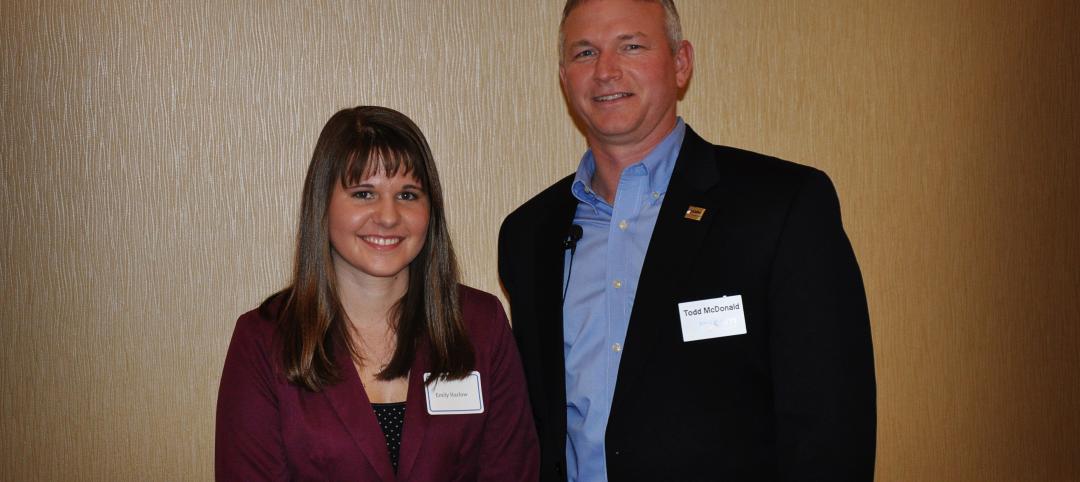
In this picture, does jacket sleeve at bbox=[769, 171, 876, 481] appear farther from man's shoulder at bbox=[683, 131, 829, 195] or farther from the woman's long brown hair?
the woman's long brown hair

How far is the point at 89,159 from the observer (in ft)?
9.75

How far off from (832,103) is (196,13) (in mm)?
2362

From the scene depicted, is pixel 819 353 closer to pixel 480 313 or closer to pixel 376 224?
pixel 480 313

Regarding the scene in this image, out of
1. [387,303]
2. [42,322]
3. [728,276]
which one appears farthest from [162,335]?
[728,276]

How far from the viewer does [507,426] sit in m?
2.32

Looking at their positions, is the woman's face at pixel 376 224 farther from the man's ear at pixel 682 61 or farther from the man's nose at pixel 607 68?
the man's ear at pixel 682 61

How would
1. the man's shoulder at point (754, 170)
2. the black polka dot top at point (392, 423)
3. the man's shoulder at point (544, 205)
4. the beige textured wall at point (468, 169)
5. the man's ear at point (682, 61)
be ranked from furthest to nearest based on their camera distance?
the beige textured wall at point (468, 169)
the man's shoulder at point (544, 205)
the man's ear at point (682, 61)
the black polka dot top at point (392, 423)
the man's shoulder at point (754, 170)

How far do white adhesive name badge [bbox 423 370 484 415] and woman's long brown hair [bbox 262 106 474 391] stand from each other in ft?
0.08

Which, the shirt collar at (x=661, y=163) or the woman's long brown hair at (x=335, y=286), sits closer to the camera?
the woman's long brown hair at (x=335, y=286)

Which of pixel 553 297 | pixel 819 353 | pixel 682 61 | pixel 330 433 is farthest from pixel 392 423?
pixel 682 61

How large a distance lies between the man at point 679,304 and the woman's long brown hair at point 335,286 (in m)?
0.30

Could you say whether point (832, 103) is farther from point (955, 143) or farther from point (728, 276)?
point (728, 276)

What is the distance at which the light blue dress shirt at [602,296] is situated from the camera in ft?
7.26

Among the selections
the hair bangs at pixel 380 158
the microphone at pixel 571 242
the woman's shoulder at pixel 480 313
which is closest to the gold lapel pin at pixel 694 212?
the microphone at pixel 571 242
